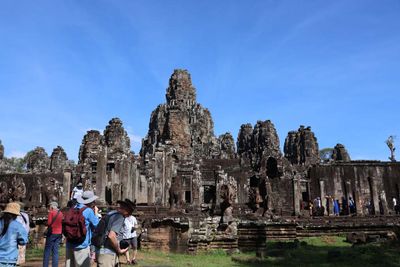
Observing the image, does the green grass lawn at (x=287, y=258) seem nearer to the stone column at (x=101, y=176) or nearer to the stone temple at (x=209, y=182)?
the stone temple at (x=209, y=182)

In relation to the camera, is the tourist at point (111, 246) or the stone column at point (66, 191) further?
the stone column at point (66, 191)

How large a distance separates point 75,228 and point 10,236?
0.85 meters

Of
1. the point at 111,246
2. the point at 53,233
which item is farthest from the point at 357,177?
the point at 111,246

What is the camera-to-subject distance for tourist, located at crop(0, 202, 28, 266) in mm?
5545

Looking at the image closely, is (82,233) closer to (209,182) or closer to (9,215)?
(9,215)

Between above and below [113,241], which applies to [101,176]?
above

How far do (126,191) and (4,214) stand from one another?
2053cm

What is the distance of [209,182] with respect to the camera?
33.9 meters

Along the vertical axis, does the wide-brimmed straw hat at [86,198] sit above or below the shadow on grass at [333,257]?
above

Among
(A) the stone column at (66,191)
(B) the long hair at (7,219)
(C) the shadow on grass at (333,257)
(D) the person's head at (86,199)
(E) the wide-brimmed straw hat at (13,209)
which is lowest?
(C) the shadow on grass at (333,257)

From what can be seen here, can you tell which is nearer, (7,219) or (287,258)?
(7,219)

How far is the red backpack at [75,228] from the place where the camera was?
19.5 ft

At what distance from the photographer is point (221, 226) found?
14.2 metres

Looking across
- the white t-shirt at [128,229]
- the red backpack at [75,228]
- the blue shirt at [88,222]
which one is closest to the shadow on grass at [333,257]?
the white t-shirt at [128,229]
